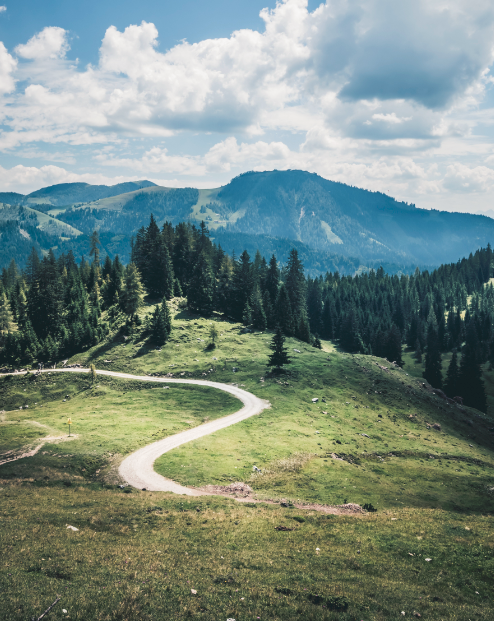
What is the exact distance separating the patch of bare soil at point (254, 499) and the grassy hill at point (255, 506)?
101 centimetres

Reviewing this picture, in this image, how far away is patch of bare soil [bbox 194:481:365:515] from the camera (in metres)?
30.0

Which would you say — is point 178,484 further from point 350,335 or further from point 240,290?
point 350,335

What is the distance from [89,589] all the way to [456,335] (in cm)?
17080

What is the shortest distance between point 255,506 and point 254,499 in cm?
242

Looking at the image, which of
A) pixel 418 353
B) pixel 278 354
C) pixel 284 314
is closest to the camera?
pixel 278 354

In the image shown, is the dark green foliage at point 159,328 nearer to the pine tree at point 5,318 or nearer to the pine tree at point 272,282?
the pine tree at point 272,282

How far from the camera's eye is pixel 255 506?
29438 mm

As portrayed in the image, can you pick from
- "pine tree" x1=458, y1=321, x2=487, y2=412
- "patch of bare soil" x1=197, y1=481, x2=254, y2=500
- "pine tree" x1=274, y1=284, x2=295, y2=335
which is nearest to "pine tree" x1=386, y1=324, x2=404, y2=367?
"pine tree" x1=458, y1=321, x2=487, y2=412

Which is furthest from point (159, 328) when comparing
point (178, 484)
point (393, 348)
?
point (393, 348)

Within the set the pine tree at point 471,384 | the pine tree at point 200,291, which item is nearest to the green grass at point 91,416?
the pine tree at point 200,291

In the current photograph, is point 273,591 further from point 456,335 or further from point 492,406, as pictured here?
point 456,335

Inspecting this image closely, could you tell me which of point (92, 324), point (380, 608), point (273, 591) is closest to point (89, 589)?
point (273, 591)

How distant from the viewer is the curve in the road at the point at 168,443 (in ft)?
111

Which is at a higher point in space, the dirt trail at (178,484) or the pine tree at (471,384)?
the dirt trail at (178,484)
